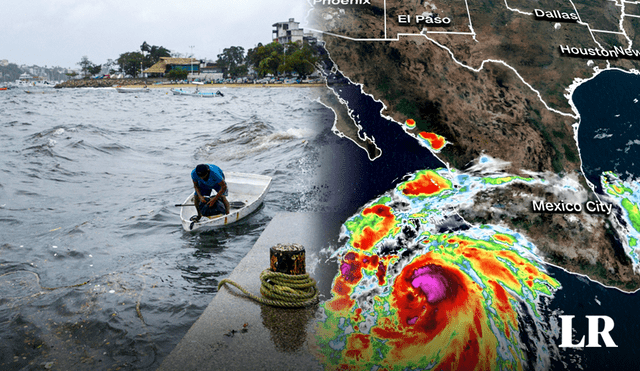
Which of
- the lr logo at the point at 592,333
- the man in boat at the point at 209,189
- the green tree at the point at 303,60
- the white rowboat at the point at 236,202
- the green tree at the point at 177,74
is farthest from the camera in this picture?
the green tree at the point at 177,74

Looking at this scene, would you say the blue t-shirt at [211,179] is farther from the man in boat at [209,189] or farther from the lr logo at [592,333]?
the lr logo at [592,333]

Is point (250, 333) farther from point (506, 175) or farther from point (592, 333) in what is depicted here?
point (592, 333)

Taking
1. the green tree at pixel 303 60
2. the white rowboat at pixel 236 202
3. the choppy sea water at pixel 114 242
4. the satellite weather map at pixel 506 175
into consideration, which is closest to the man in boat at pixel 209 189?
the white rowboat at pixel 236 202

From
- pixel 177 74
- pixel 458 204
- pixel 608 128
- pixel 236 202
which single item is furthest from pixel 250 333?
pixel 177 74

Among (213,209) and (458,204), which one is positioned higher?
(458,204)

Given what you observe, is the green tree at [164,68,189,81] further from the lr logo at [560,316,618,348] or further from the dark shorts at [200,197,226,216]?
the lr logo at [560,316,618,348]

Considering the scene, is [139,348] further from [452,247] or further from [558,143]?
[558,143]

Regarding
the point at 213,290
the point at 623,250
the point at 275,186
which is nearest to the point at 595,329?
the point at 623,250
